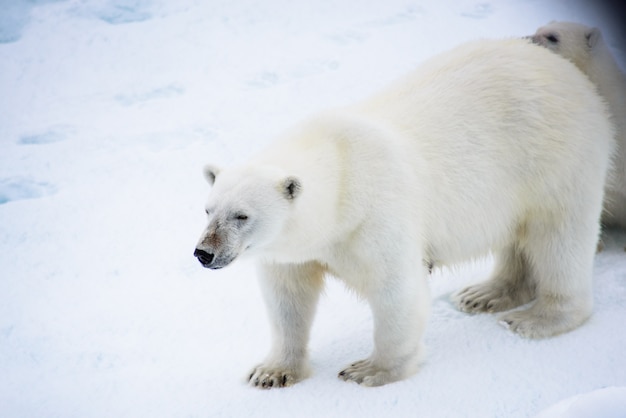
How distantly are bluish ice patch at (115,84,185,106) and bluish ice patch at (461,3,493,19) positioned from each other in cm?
257

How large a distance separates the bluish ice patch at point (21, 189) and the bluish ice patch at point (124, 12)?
2612 mm

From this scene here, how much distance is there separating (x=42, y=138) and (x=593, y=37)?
422 cm

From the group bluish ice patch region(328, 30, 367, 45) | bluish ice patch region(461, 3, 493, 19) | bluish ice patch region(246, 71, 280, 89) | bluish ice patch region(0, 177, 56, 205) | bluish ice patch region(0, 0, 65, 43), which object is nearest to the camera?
bluish ice patch region(0, 177, 56, 205)

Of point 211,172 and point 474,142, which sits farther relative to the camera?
point 474,142

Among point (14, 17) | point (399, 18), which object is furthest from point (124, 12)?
point (399, 18)

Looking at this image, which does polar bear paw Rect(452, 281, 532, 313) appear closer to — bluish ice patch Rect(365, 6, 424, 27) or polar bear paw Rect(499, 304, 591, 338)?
polar bear paw Rect(499, 304, 591, 338)

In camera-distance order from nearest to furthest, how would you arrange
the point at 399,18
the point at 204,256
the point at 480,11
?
1. the point at 204,256
2. the point at 480,11
3. the point at 399,18

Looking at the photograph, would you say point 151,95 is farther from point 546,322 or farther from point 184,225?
point 546,322

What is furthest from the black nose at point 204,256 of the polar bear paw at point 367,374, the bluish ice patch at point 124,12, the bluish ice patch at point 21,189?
the bluish ice patch at point 124,12

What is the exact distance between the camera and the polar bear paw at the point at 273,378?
109 inches

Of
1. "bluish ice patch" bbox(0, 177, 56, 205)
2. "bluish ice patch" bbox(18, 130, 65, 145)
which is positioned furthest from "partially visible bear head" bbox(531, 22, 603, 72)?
"bluish ice patch" bbox(18, 130, 65, 145)

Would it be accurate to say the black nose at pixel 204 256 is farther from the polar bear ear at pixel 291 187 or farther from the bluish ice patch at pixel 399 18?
the bluish ice patch at pixel 399 18

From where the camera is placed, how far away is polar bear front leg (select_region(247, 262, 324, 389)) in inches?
108

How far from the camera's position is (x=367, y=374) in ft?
8.87
